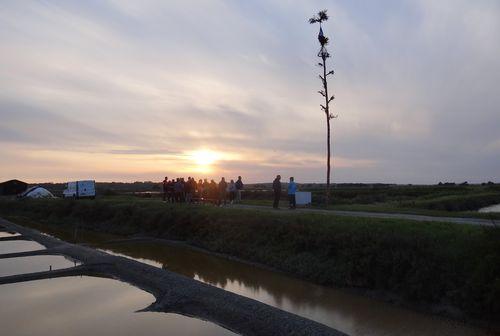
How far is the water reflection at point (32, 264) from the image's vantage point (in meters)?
19.6

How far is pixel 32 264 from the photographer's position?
21156 mm

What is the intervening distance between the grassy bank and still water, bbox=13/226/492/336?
65 cm

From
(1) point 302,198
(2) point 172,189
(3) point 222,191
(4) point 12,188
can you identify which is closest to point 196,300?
(1) point 302,198

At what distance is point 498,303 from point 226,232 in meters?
15.0

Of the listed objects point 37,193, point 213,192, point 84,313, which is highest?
point 213,192

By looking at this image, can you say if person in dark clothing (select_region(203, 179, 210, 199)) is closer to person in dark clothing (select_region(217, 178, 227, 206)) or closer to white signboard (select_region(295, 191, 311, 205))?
person in dark clothing (select_region(217, 178, 227, 206))

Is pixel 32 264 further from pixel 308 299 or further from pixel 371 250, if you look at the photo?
pixel 371 250

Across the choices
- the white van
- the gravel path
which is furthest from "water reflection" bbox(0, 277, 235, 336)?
the white van

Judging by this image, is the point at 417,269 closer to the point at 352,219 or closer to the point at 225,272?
the point at 352,219

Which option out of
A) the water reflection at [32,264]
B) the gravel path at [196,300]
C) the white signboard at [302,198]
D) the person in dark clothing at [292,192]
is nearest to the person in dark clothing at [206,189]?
the white signboard at [302,198]

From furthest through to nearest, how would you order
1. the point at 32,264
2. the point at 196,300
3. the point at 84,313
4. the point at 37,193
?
the point at 37,193 < the point at 32,264 < the point at 196,300 < the point at 84,313

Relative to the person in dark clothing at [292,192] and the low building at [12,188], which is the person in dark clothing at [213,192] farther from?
the low building at [12,188]

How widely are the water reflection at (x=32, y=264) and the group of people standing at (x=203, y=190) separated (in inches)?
554

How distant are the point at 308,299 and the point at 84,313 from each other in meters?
6.40
